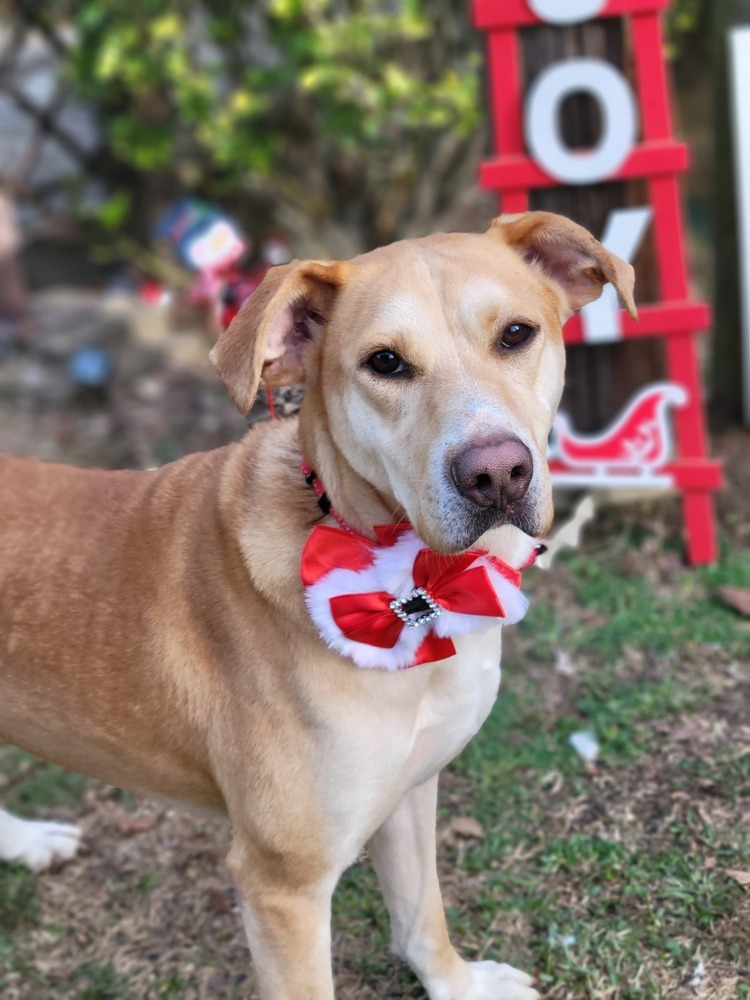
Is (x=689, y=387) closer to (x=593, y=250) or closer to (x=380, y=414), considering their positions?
(x=593, y=250)

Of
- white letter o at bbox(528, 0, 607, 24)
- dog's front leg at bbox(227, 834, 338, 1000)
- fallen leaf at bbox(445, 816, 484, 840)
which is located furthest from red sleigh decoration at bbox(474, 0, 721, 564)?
dog's front leg at bbox(227, 834, 338, 1000)

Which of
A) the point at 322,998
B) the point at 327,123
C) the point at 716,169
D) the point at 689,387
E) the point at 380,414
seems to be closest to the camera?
the point at 380,414

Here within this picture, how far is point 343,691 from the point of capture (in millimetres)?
2148

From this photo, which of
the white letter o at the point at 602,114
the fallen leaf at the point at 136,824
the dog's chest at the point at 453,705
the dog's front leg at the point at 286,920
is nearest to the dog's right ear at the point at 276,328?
the dog's chest at the point at 453,705

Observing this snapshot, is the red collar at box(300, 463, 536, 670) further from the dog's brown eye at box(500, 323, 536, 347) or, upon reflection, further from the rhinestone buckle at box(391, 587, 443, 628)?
the dog's brown eye at box(500, 323, 536, 347)

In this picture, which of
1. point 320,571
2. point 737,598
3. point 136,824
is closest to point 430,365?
point 320,571

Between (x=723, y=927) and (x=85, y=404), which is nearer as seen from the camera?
(x=723, y=927)

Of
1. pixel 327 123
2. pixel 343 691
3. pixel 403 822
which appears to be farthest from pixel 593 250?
pixel 327 123

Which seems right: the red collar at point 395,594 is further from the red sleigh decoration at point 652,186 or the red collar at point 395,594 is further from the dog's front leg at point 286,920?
the red sleigh decoration at point 652,186

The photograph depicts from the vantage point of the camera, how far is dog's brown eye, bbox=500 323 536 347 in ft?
7.09

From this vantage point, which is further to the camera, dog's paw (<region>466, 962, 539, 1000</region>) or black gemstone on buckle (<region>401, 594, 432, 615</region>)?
dog's paw (<region>466, 962, 539, 1000</region>)

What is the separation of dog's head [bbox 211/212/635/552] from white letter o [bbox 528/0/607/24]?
2.22m

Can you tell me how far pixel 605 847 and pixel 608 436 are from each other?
196cm

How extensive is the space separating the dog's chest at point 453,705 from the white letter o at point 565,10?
2936 mm
